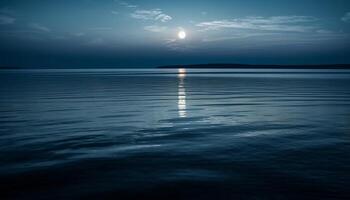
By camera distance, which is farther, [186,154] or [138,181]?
[186,154]

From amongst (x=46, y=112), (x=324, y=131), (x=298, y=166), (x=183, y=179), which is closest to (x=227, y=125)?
(x=324, y=131)

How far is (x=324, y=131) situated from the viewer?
47.5ft

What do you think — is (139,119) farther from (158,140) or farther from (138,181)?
(138,181)

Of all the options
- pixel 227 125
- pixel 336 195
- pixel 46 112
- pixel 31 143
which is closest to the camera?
pixel 336 195

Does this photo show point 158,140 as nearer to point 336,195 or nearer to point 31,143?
point 31,143

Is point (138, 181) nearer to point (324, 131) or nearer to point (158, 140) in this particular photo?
point (158, 140)

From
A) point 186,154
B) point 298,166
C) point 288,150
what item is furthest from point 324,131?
point 186,154

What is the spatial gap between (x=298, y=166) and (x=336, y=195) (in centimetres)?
216

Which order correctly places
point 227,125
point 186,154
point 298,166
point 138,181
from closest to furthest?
point 138,181 < point 298,166 < point 186,154 < point 227,125

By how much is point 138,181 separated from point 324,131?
35.1ft

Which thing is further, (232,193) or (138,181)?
(138,181)

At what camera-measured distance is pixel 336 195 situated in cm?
697

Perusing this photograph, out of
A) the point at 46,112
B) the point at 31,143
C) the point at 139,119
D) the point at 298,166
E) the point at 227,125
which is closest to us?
the point at 298,166

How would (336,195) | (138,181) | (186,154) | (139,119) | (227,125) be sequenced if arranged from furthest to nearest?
(139,119) → (227,125) → (186,154) → (138,181) → (336,195)
